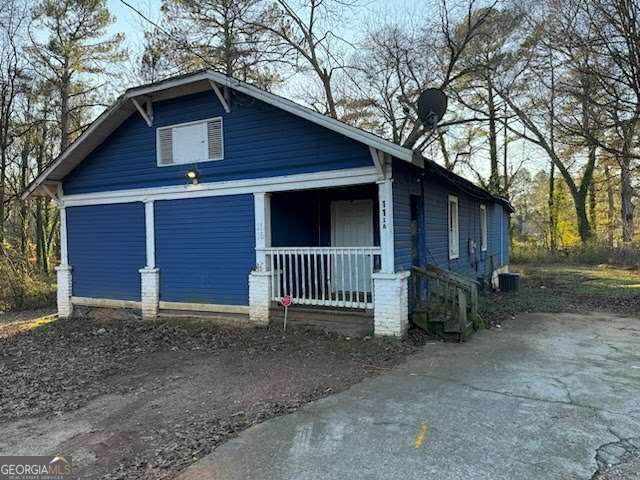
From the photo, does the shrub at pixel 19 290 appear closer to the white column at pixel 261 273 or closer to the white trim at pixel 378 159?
the white column at pixel 261 273

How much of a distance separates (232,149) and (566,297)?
9275 millimetres

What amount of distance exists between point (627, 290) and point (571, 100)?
5.73m

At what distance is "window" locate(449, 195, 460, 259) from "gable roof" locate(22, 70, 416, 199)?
4.29 meters

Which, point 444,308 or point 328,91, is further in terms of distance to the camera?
point 328,91

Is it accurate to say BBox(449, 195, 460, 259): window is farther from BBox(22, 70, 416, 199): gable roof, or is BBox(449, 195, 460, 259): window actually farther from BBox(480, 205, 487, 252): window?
BBox(22, 70, 416, 199): gable roof

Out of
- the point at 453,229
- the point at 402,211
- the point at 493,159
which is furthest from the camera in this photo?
the point at 493,159

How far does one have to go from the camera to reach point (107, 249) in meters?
9.80

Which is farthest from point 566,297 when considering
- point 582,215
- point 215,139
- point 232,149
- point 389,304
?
point 582,215

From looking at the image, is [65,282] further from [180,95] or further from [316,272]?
[316,272]

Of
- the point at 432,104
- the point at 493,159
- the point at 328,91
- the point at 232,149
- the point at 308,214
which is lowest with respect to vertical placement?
the point at 308,214

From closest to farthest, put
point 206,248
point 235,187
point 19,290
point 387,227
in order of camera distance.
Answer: point 387,227 → point 235,187 → point 206,248 → point 19,290

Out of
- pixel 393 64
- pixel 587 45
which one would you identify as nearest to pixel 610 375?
pixel 587 45

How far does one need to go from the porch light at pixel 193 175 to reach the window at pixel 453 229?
5.69 m

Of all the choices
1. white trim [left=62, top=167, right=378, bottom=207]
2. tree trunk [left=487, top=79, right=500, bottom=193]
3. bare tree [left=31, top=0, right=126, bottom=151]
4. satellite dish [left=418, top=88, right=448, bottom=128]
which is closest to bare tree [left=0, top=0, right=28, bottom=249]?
bare tree [left=31, top=0, right=126, bottom=151]
